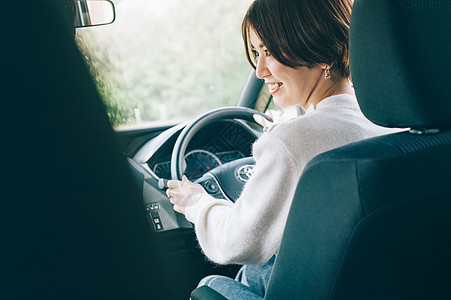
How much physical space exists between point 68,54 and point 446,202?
708 mm

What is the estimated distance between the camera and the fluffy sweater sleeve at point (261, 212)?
0.98 metres

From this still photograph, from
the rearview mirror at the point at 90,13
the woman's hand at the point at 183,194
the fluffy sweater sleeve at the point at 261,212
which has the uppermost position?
the rearview mirror at the point at 90,13

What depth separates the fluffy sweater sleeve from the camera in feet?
3.23

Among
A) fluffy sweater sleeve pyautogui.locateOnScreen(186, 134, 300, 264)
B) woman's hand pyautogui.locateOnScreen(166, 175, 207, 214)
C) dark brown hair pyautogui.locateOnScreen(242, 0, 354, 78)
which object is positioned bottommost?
woman's hand pyautogui.locateOnScreen(166, 175, 207, 214)

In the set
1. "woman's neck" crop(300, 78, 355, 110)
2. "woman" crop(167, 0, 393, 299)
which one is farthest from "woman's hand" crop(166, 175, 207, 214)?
"woman's neck" crop(300, 78, 355, 110)

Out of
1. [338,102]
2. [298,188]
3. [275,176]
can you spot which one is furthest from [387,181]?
[338,102]

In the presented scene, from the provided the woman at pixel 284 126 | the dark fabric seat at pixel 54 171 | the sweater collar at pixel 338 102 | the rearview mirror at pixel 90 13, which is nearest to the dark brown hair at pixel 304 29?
the woman at pixel 284 126

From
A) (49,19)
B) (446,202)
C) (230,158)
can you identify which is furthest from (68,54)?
(230,158)

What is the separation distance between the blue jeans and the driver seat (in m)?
0.47

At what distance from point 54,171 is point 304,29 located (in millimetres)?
876

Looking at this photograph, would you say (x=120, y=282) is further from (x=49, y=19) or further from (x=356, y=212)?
(x=356, y=212)

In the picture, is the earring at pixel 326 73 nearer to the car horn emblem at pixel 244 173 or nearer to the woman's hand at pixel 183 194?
the woman's hand at pixel 183 194

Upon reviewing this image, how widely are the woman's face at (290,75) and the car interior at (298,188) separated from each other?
14.3 inches

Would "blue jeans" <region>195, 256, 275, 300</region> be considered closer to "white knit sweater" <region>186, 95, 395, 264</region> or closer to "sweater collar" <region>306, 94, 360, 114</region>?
"white knit sweater" <region>186, 95, 395, 264</region>
